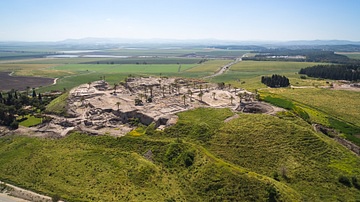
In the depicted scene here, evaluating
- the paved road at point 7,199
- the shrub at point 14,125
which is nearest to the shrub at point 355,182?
the paved road at point 7,199

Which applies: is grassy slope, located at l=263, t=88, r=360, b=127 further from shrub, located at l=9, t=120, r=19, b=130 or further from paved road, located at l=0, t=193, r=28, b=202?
shrub, located at l=9, t=120, r=19, b=130

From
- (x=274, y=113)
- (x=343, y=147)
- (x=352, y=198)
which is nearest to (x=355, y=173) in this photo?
(x=352, y=198)

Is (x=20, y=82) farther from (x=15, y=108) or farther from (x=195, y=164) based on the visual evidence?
(x=195, y=164)

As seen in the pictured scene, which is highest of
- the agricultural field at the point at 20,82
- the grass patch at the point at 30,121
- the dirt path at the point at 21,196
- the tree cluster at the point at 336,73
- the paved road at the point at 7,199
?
the tree cluster at the point at 336,73

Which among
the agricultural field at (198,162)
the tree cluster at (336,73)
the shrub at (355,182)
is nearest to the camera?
the agricultural field at (198,162)

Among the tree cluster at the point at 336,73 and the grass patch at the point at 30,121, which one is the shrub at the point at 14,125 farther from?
the tree cluster at the point at 336,73

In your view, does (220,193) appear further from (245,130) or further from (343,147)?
(343,147)

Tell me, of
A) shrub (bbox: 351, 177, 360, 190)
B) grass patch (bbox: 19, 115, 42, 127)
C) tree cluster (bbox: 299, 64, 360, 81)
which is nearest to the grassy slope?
shrub (bbox: 351, 177, 360, 190)

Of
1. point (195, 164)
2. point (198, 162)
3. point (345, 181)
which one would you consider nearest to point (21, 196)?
point (195, 164)

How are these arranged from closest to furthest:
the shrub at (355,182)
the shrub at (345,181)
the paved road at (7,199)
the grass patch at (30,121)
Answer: the shrub at (355,182), the shrub at (345,181), the paved road at (7,199), the grass patch at (30,121)
